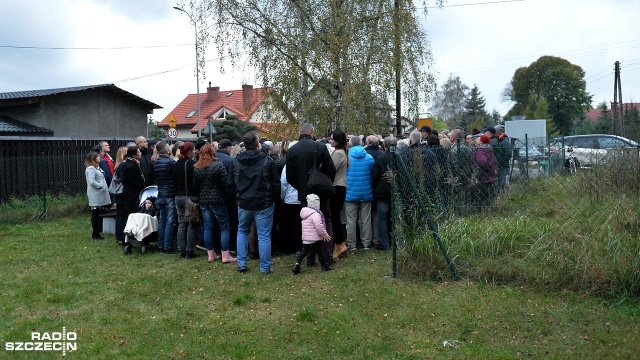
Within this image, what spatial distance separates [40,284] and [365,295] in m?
4.55

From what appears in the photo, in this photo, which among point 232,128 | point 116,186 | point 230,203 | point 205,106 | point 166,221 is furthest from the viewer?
point 205,106

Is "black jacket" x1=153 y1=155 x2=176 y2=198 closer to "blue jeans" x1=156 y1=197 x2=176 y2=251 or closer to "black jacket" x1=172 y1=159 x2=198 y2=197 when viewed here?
"blue jeans" x1=156 y1=197 x2=176 y2=251

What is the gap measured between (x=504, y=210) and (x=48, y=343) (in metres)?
5.64

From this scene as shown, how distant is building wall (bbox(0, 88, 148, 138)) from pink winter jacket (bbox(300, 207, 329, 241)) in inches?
777

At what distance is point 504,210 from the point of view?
8.23 metres

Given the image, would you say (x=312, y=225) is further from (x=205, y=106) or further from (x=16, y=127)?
(x=205, y=106)

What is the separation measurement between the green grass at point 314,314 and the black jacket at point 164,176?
60.6 inches

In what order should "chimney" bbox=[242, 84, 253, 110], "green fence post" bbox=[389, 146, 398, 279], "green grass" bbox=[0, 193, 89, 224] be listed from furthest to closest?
"chimney" bbox=[242, 84, 253, 110], "green grass" bbox=[0, 193, 89, 224], "green fence post" bbox=[389, 146, 398, 279]

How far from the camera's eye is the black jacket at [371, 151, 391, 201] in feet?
31.9

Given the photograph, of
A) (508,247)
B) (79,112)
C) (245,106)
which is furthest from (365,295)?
(79,112)

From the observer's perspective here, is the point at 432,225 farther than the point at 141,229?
No

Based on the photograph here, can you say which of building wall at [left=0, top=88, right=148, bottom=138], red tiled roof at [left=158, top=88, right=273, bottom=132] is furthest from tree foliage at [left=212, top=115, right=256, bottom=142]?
red tiled roof at [left=158, top=88, right=273, bottom=132]

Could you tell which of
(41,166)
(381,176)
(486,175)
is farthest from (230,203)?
(41,166)

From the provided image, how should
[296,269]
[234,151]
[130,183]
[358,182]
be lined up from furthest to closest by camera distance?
[130,183] → [234,151] → [358,182] → [296,269]
